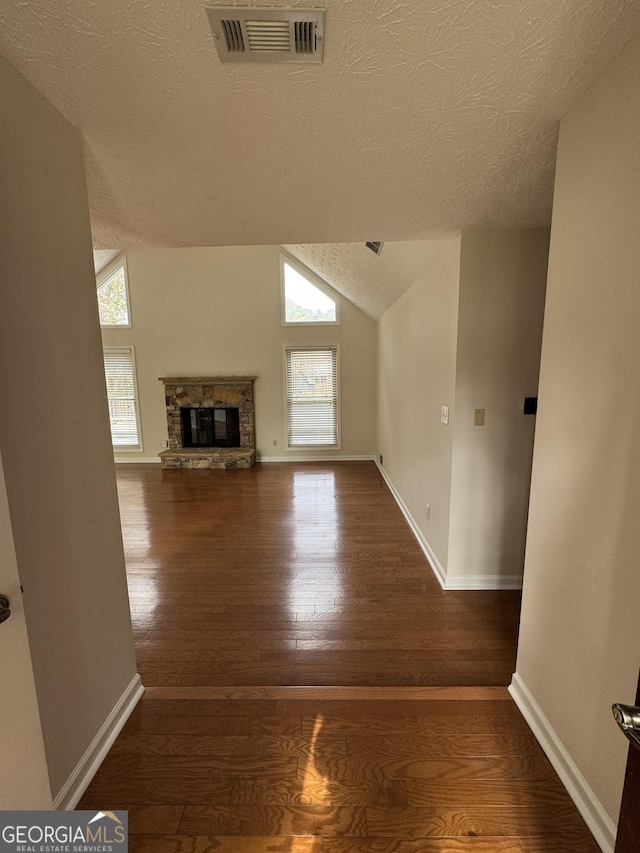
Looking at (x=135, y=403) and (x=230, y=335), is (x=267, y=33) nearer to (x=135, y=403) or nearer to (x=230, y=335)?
(x=230, y=335)

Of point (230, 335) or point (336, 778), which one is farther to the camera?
point (230, 335)

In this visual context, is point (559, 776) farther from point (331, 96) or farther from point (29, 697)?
point (331, 96)

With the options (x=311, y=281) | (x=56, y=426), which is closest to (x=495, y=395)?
(x=56, y=426)

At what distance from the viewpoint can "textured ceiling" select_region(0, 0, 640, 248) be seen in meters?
0.91

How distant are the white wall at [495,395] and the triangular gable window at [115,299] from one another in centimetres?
599

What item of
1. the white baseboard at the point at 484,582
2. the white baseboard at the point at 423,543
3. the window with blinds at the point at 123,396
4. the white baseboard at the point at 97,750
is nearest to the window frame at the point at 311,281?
the window with blinds at the point at 123,396

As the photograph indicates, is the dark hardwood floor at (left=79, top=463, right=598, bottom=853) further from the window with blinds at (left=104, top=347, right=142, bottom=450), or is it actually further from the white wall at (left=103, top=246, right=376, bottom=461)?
the window with blinds at (left=104, top=347, right=142, bottom=450)

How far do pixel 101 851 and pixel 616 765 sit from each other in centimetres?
147

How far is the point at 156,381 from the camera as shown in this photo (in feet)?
21.0

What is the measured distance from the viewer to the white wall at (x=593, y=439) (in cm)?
98

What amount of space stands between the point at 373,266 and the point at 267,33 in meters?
2.89

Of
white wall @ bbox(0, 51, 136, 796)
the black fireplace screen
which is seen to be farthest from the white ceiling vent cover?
the black fireplace screen

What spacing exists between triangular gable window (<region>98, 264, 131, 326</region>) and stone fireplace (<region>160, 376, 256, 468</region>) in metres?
1.36

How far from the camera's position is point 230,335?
6.25 metres
